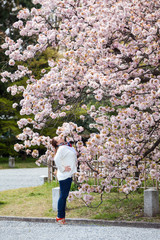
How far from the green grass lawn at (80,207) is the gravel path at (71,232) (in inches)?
26.1

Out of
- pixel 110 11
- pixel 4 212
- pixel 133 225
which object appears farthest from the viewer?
pixel 4 212

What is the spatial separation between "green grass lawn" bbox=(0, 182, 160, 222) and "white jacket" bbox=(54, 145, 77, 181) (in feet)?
Answer: 3.99

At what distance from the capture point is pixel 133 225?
20.7ft

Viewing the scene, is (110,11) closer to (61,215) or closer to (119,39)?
(119,39)

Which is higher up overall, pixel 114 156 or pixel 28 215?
pixel 114 156

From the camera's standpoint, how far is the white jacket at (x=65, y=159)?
6297mm

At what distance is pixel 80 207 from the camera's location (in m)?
7.80

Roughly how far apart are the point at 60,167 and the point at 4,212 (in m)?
2.45

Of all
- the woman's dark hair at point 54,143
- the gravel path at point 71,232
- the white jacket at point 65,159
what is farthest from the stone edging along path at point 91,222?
the woman's dark hair at point 54,143

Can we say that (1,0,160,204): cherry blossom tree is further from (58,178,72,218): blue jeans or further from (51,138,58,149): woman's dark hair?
(58,178,72,218): blue jeans

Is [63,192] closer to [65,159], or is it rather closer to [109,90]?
[65,159]

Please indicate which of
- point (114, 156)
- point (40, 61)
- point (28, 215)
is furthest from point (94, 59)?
point (40, 61)

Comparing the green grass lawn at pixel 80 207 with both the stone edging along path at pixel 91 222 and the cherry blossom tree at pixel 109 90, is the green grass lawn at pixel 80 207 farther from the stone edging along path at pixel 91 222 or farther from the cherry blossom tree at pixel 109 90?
the cherry blossom tree at pixel 109 90

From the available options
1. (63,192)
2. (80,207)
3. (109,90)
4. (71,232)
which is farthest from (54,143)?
(80,207)
